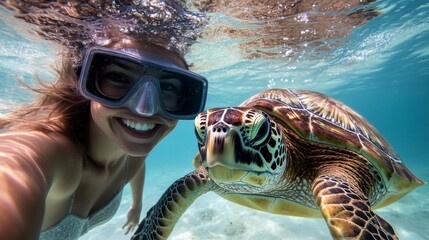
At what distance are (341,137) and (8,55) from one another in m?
12.3

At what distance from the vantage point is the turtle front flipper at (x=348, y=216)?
1713 millimetres

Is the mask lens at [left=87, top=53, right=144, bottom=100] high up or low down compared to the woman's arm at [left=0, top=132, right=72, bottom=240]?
up

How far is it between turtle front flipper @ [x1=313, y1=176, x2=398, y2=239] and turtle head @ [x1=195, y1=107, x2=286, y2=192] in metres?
0.49

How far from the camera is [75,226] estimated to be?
2768 millimetres

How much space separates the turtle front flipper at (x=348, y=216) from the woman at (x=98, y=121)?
1.74 meters

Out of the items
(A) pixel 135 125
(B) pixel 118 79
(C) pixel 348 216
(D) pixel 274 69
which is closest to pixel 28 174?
(A) pixel 135 125

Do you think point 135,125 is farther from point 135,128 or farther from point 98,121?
point 98,121

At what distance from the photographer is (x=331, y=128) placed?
2.99 m

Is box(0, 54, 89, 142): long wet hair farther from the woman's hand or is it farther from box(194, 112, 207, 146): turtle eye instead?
the woman's hand

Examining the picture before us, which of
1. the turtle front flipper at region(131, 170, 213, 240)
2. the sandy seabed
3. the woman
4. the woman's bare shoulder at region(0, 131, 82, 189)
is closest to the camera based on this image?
the woman's bare shoulder at region(0, 131, 82, 189)

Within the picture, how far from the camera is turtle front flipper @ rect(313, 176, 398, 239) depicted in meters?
1.71

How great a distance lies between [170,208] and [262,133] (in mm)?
1693

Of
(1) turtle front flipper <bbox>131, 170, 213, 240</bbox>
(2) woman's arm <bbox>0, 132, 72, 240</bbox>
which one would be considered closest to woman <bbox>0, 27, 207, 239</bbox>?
(2) woman's arm <bbox>0, 132, 72, 240</bbox>

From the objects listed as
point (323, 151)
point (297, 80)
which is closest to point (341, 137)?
point (323, 151)
